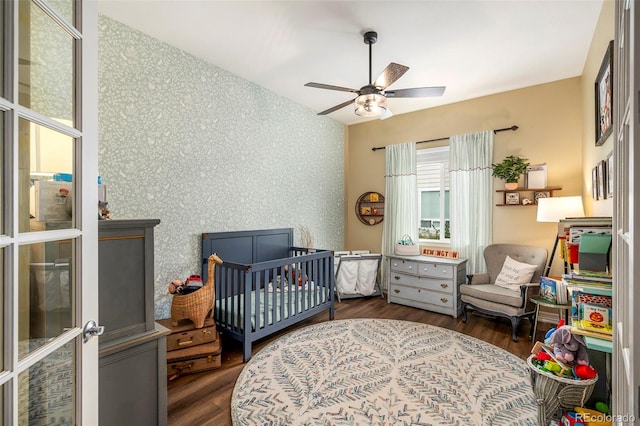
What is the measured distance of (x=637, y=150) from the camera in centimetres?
58

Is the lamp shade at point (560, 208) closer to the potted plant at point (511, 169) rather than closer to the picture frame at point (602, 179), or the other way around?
the picture frame at point (602, 179)

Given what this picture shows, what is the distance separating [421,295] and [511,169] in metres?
1.86

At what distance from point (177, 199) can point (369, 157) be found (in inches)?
123

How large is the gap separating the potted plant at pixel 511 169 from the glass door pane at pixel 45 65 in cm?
396

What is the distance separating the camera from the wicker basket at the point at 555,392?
1.52 meters

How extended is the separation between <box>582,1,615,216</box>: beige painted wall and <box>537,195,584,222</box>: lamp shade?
109 millimetres

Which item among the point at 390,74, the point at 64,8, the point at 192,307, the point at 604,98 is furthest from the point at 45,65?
the point at 604,98

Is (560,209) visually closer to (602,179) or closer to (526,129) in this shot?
(602,179)

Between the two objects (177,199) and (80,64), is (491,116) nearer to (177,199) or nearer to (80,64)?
(177,199)

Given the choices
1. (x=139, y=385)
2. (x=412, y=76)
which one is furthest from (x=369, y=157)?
(x=139, y=385)

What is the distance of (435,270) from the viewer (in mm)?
3660

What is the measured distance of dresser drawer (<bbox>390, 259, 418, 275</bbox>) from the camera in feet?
12.6

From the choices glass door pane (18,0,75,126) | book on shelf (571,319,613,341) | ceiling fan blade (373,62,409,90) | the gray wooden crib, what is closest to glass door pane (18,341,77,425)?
glass door pane (18,0,75,126)

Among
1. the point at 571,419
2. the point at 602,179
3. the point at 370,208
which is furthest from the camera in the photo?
the point at 370,208
